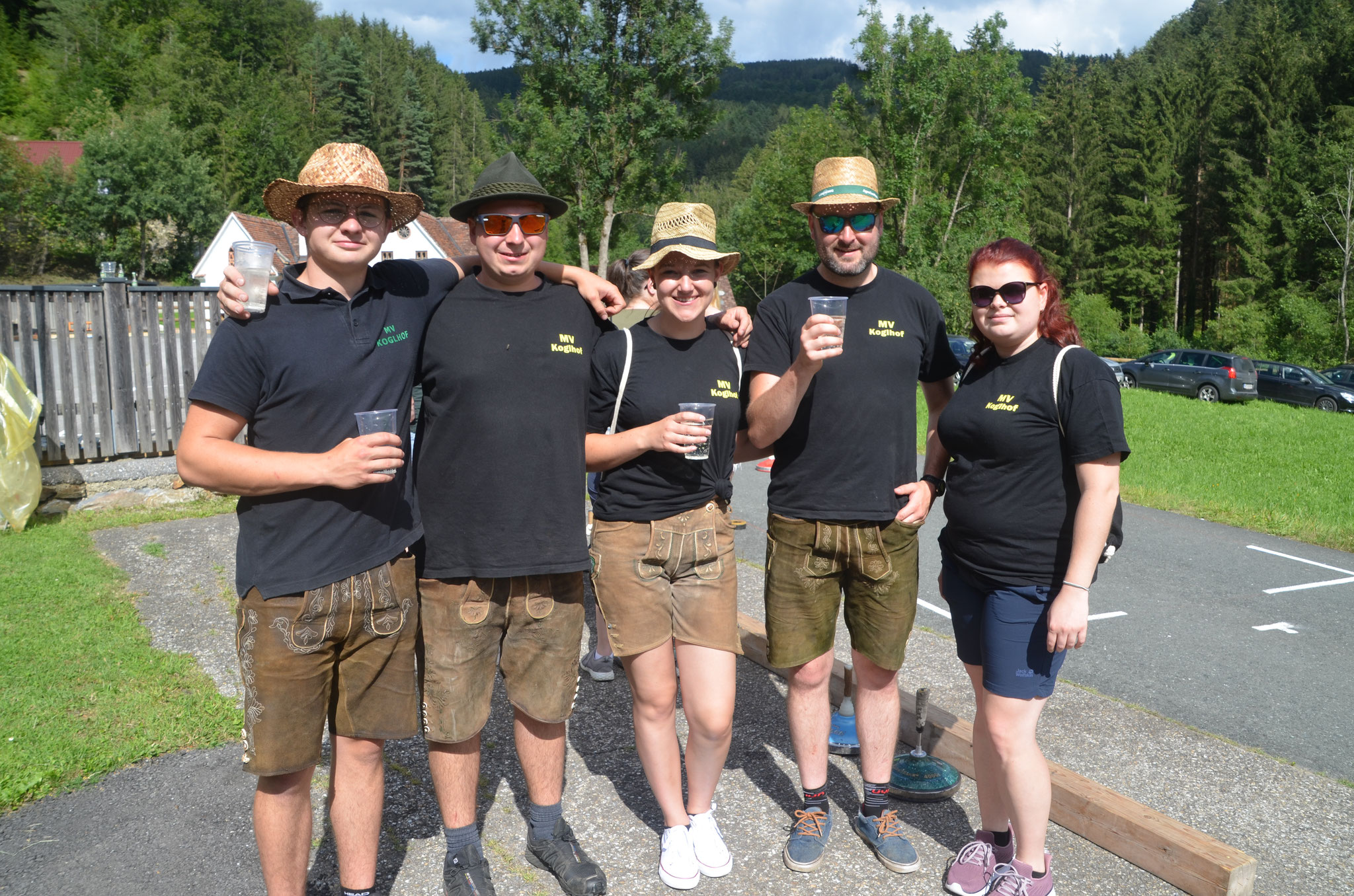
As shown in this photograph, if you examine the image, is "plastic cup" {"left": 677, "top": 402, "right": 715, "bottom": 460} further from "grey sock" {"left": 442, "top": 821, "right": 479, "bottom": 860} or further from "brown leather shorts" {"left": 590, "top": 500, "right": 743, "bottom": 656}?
"grey sock" {"left": 442, "top": 821, "right": 479, "bottom": 860}

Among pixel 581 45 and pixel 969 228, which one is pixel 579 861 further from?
pixel 581 45

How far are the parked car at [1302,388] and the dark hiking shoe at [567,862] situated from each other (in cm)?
3014

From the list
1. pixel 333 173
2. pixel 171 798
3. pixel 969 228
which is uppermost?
pixel 969 228

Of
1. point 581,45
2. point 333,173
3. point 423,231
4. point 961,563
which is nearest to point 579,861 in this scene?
point 961,563

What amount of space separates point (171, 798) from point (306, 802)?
1311 millimetres

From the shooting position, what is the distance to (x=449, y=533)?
2.79 metres

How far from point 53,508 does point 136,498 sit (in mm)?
672

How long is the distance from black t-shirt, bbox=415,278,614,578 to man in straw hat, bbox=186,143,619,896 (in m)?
0.11

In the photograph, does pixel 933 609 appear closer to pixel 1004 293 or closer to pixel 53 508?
pixel 1004 293

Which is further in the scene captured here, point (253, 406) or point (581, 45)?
point (581, 45)

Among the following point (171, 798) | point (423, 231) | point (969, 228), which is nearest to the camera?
point (171, 798)

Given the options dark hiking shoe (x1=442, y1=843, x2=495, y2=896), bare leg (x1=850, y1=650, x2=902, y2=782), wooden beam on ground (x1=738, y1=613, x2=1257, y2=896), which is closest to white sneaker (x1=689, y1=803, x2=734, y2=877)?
bare leg (x1=850, y1=650, x2=902, y2=782)

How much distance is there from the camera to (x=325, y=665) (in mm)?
2564

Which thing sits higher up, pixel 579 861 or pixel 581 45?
pixel 581 45
